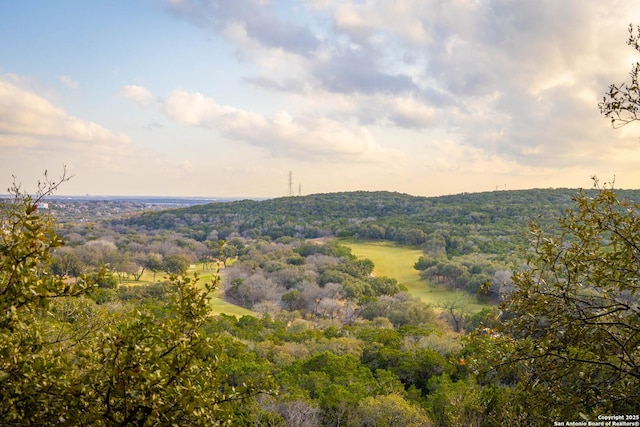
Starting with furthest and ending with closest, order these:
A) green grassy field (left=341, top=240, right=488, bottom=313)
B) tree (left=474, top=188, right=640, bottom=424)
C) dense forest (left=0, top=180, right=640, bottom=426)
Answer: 1. green grassy field (left=341, top=240, right=488, bottom=313)
2. tree (left=474, top=188, right=640, bottom=424)
3. dense forest (left=0, top=180, right=640, bottom=426)

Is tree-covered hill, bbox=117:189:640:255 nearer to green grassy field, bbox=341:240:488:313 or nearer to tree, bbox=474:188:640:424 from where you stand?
A: green grassy field, bbox=341:240:488:313

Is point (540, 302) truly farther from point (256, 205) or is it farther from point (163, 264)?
point (256, 205)

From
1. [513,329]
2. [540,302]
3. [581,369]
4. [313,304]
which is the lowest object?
[313,304]

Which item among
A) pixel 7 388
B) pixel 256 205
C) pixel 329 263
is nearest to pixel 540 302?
pixel 7 388

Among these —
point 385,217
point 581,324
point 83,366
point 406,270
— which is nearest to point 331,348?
point 581,324

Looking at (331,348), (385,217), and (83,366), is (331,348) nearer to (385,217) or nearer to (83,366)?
(83,366)

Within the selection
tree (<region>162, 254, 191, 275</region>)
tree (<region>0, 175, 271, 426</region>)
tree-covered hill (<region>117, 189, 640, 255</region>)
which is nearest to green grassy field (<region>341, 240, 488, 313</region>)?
tree-covered hill (<region>117, 189, 640, 255</region>)
